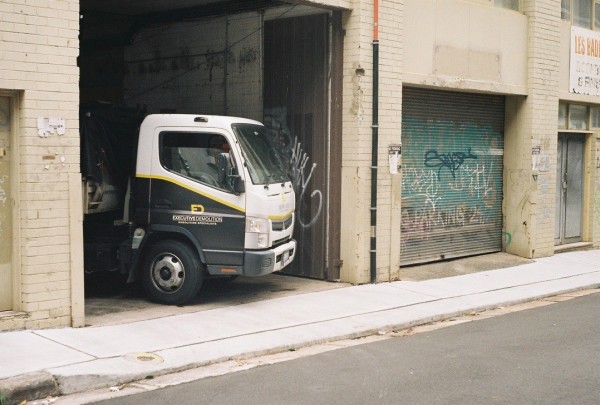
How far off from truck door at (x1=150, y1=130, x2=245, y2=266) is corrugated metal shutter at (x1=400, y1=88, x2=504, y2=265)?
4640mm

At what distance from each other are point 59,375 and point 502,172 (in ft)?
38.0

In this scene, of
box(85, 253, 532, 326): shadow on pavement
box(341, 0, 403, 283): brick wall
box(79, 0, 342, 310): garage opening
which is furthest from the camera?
box(341, 0, 403, 283): brick wall

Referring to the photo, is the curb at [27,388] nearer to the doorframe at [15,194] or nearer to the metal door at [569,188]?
the doorframe at [15,194]

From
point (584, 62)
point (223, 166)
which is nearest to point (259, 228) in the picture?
point (223, 166)

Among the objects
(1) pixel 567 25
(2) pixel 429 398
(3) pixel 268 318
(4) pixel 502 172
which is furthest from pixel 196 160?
(1) pixel 567 25

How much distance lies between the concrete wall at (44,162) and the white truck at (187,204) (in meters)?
1.72

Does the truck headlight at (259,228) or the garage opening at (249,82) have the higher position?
the garage opening at (249,82)

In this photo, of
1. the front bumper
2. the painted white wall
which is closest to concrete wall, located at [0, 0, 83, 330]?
the front bumper

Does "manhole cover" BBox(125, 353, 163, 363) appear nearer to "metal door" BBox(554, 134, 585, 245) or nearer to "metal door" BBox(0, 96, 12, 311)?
"metal door" BBox(0, 96, 12, 311)

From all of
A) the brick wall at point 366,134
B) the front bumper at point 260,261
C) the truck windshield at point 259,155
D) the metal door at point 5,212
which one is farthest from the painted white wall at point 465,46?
the metal door at point 5,212

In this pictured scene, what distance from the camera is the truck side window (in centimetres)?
1090

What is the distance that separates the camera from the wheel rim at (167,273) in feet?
35.7

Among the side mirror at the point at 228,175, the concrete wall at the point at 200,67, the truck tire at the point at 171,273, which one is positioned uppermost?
the concrete wall at the point at 200,67

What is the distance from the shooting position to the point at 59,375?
7.40m
